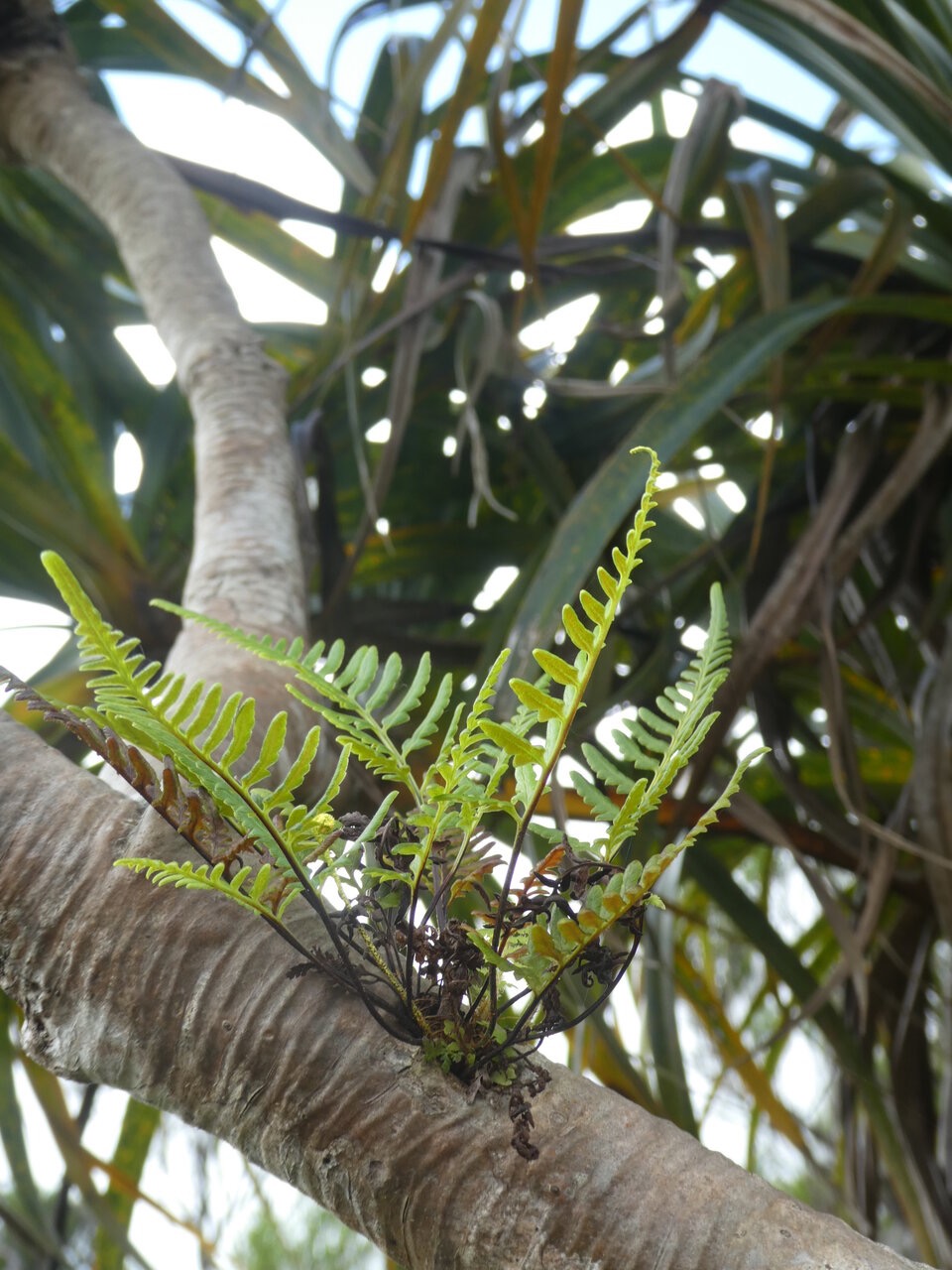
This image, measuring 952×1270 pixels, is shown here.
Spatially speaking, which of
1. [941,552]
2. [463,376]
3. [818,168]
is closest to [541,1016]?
[463,376]

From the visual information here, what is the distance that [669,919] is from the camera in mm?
673

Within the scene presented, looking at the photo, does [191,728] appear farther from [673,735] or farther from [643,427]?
[643,427]

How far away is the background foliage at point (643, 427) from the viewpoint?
2.18ft

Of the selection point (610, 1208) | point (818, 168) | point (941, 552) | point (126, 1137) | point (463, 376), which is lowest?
point (126, 1137)

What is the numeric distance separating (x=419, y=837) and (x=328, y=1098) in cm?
6

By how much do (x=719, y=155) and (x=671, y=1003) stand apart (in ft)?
1.92

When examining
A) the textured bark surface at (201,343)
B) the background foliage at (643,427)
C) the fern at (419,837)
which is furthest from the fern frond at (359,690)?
the background foliage at (643,427)

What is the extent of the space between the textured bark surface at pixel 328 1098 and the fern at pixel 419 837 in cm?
1

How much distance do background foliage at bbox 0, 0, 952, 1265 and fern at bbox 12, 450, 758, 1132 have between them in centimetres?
28

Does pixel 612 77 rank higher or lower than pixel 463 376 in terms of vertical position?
higher

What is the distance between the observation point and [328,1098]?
23 centimetres

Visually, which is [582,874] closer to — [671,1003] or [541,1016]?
[541,1016]

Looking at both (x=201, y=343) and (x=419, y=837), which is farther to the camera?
(x=201, y=343)

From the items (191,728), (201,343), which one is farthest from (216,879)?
(201,343)
